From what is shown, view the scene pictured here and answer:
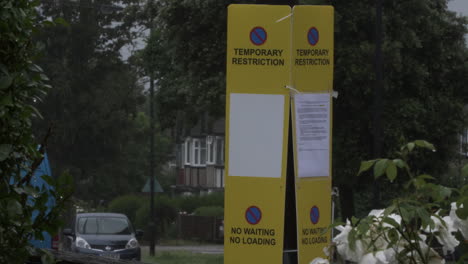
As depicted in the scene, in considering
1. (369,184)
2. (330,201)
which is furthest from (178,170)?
(330,201)

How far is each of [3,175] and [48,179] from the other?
0.91ft

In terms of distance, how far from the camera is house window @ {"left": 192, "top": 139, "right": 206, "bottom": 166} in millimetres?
94375

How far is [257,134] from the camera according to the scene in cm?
675

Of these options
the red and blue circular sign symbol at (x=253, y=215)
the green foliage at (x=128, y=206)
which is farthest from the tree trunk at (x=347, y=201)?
the green foliage at (x=128, y=206)

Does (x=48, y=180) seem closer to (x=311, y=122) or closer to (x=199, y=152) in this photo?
(x=311, y=122)

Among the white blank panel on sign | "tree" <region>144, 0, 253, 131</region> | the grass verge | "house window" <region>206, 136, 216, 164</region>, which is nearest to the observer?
the white blank panel on sign

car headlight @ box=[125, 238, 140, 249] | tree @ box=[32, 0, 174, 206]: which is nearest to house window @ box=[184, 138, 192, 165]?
tree @ box=[32, 0, 174, 206]

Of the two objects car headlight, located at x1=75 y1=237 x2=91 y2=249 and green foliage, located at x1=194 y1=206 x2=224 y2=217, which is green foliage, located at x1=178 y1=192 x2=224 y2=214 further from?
car headlight, located at x1=75 y1=237 x2=91 y2=249

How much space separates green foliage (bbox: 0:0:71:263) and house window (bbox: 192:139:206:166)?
297 feet

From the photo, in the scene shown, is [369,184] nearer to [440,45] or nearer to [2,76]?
[440,45]

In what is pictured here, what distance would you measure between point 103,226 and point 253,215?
74.9ft

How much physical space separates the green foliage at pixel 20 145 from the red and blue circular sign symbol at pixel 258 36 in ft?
11.0

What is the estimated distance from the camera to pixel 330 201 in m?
7.08

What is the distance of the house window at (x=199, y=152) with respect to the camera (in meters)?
94.4
